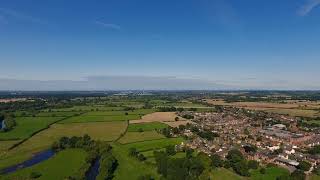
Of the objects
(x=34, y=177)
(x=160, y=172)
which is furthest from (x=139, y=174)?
(x=34, y=177)

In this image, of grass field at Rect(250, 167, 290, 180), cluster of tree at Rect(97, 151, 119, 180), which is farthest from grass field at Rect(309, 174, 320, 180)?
cluster of tree at Rect(97, 151, 119, 180)

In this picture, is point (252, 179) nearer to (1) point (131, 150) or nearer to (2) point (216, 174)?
(2) point (216, 174)

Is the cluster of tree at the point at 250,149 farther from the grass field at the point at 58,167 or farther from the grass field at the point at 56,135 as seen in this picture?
the grass field at the point at 58,167

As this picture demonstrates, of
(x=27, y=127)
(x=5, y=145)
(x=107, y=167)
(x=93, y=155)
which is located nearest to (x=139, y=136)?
(x=93, y=155)

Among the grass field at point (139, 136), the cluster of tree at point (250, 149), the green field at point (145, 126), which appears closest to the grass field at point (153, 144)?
the grass field at point (139, 136)

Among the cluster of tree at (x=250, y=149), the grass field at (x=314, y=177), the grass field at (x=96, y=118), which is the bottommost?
the grass field at (x=314, y=177)

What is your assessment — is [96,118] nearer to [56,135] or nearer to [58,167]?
[56,135]

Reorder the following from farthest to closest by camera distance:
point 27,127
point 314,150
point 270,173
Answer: point 27,127, point 314,150, point 270,173
